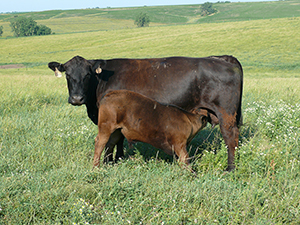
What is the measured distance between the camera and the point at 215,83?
5.21m

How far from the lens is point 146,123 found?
4559 mm

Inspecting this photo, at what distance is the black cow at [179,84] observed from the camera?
517 cm

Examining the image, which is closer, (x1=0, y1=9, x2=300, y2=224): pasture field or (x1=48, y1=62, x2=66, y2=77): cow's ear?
(x1=0, y1=9, x2=300, y2=224): pasture field

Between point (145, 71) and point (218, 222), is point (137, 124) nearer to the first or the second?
point (145, 71)

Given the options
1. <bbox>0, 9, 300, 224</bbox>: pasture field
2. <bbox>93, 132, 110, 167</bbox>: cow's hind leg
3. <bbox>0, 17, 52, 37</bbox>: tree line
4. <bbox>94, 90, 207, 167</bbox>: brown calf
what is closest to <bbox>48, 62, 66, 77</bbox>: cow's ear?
<bbox>0, 9, 300, 224</bbox>: pasture field

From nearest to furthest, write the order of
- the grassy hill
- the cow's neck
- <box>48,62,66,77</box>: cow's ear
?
the cow's neck → <box>48,62,66,77</box>: cow's ear → the grassy hill

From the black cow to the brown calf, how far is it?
1.62ft

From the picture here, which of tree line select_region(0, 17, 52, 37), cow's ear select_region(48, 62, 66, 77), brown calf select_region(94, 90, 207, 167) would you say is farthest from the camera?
tree line select_region(0, 17, 52, 37)

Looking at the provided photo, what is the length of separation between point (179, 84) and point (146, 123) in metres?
1.07

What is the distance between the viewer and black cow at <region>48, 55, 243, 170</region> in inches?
204

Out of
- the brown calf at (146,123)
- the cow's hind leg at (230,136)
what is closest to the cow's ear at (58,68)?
the brown calf at (146,123)

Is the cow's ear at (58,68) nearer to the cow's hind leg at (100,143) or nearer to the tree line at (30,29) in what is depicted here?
the cow's hind leg at (100,143)

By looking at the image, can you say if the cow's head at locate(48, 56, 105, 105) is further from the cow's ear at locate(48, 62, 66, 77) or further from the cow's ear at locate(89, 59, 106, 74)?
the cow's ear at locate(48, 62, 66, 77)

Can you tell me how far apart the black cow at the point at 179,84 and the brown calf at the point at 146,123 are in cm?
49
